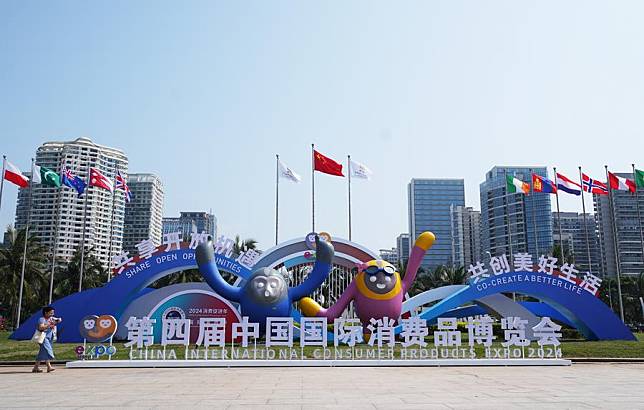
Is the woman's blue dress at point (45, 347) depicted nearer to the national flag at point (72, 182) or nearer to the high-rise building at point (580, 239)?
the national flag at point (72, 182)

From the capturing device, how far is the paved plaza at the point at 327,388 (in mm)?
6370

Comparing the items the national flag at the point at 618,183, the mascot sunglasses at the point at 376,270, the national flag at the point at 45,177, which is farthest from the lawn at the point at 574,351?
the national flag at the point at 618,183

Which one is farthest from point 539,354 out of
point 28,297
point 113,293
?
point 28,297

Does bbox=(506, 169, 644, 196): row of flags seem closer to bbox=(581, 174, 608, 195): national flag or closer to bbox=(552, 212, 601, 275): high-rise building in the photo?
bbox=(581, 174, 608, 195): national flag

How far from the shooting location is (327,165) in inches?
1000

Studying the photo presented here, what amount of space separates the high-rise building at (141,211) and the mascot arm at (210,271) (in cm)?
4519

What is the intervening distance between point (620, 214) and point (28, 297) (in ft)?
158

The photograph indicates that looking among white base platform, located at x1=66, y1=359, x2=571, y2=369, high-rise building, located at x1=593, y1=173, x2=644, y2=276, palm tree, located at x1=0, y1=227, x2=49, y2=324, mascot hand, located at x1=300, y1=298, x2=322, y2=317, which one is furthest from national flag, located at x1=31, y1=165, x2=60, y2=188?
high-rise building, located at x1=593, y1=173, x2=644, y2=276

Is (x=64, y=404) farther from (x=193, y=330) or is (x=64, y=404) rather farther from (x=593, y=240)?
(x=593, y=240)

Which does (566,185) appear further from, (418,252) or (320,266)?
(320,266)

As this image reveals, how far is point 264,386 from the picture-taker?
830 cm

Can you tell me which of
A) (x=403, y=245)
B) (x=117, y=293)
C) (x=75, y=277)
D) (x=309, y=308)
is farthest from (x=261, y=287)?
(x=403, y=245)

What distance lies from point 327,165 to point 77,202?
25262 millimetres

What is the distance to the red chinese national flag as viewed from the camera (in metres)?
25.4
